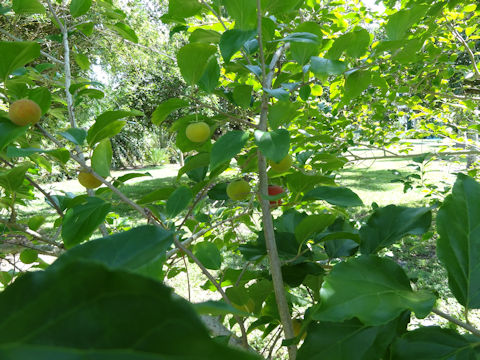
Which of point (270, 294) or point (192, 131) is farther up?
point (192, 131)

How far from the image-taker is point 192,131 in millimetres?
803

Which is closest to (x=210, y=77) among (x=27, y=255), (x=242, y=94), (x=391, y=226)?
(x=242, y=94)

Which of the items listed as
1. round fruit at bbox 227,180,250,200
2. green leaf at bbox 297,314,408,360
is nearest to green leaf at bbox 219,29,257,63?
round fruit at bbox 227,180,250,200

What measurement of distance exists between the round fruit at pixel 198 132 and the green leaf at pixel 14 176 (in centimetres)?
40

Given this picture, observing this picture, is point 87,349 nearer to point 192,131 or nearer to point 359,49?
point 192,131

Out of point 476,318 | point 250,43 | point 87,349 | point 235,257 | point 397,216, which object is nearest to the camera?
point 87,349

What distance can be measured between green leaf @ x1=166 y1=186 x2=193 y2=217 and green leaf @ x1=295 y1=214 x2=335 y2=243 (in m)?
0.26

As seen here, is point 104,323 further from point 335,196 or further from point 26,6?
point 26,6

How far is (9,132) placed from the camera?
0.63m

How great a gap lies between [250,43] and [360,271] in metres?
0.59

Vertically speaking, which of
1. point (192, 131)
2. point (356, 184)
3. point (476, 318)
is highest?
point (192, 131)

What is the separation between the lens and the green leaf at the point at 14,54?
63 cm

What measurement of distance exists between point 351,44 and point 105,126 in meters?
0.62

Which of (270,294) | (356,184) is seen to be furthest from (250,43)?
(356,184)
